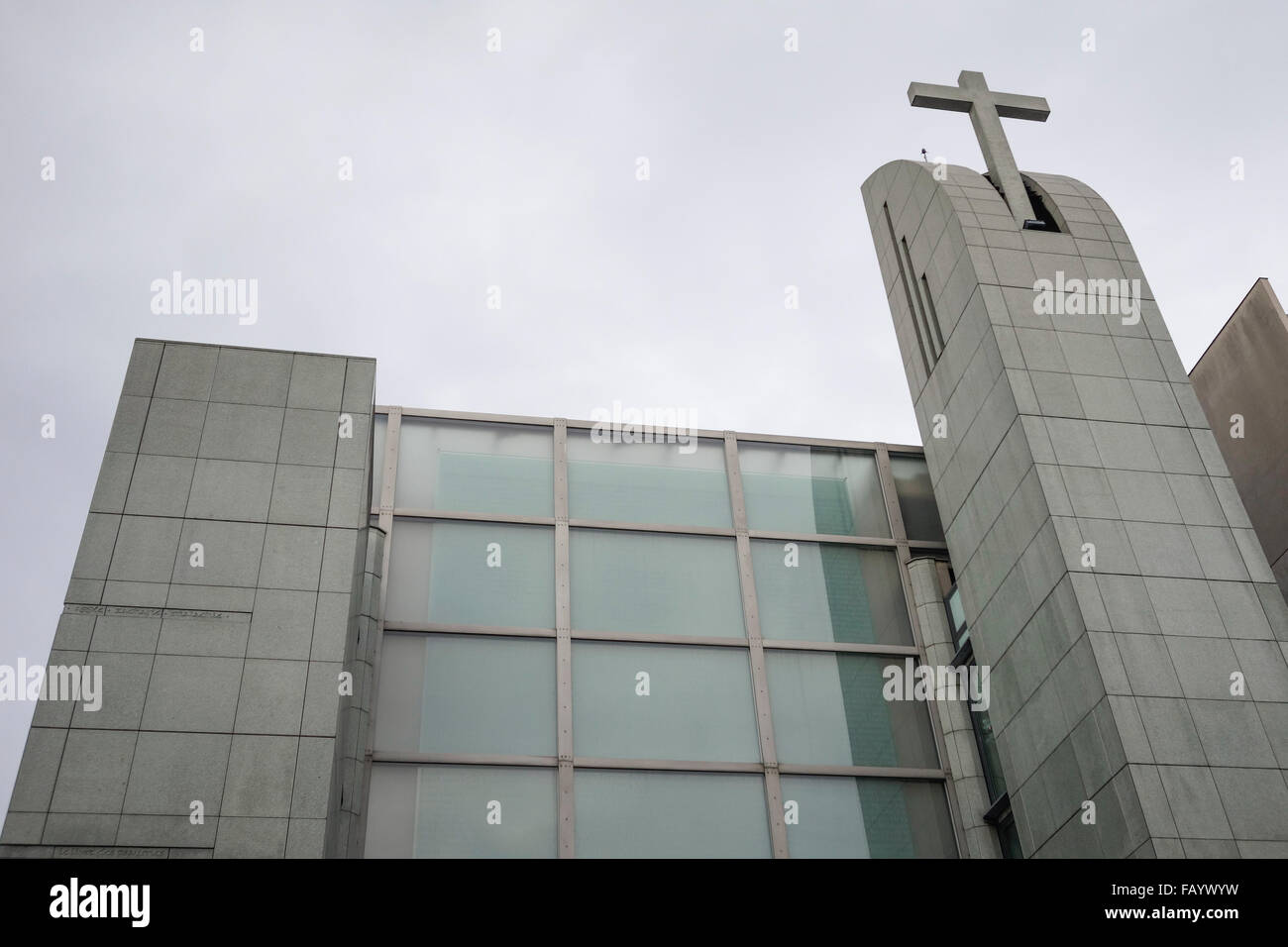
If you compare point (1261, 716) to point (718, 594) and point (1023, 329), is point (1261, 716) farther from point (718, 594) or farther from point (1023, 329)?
point (718, 594)

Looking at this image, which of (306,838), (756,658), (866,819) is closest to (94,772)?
(306,838)

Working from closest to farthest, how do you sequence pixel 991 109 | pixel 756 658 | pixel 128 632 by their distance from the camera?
pixel 128 632 < pixel 756 658 < pixel 991 109

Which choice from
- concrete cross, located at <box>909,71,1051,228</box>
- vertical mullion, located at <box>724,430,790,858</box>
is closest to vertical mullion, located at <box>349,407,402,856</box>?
vertical mullion, located at <box>724,430,790,858</box>

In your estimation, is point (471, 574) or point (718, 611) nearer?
point (471, 574)

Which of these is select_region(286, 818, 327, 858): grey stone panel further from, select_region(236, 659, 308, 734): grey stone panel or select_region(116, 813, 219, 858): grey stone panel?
select_region(236, 659, 308, 734): grey stone panel

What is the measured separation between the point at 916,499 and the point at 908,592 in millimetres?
2175

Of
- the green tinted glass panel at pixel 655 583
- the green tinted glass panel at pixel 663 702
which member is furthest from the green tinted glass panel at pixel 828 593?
the green tinted glass panel at pixel 663 702

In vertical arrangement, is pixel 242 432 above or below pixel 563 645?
above

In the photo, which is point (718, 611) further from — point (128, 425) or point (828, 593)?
point (128, 425)

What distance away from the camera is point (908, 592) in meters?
21.2

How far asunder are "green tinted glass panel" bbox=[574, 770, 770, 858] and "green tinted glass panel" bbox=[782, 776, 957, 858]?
1.87 feet

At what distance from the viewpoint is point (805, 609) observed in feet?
68.4

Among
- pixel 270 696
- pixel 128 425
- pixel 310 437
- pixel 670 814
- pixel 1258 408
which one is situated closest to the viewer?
pixel 270 696

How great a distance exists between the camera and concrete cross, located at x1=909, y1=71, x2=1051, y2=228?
22766 millimetres
